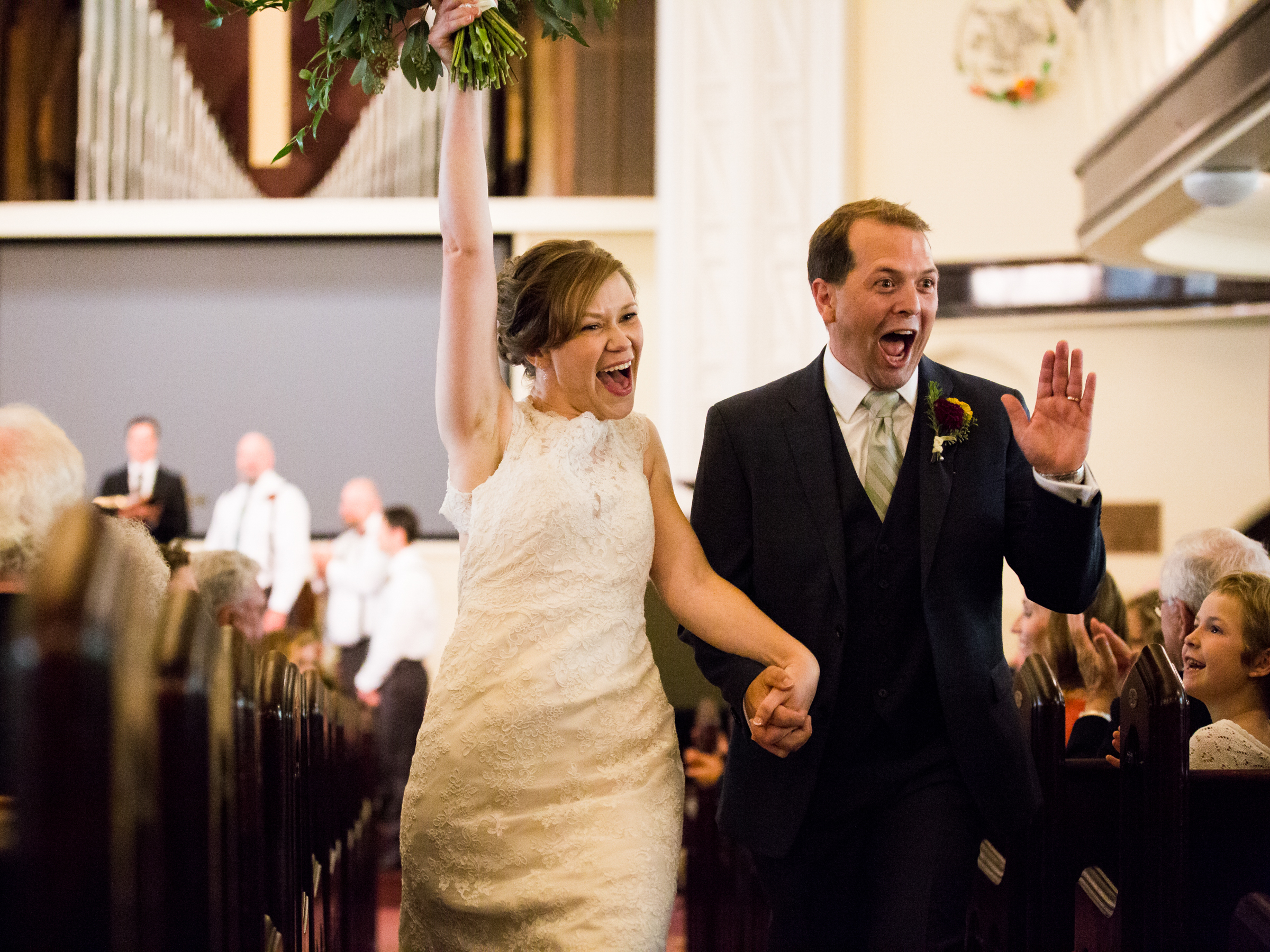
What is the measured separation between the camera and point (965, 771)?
2.29 metres

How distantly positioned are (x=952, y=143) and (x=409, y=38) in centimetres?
649

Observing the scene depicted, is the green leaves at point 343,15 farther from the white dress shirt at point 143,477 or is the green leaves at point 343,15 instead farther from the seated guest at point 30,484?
the white dress shirt at point 143,477

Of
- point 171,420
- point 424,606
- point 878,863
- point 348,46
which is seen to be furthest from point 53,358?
point 878,863

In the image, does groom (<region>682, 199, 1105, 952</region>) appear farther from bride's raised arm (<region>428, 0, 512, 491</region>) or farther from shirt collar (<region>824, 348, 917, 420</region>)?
bride's raised arm (<region>428, 0, 512, 491</region>)

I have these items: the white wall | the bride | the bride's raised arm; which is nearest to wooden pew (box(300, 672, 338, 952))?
the bride

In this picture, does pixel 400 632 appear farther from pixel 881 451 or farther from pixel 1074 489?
pixel 1074 489

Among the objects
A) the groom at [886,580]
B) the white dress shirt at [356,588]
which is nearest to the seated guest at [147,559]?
the groom at [886,580]

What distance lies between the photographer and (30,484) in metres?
2.35

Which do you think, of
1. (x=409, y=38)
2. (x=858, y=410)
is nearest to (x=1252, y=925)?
(x=858, y=410)

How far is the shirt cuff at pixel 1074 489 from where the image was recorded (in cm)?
223

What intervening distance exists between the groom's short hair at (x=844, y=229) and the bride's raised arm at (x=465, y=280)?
0.64 metres

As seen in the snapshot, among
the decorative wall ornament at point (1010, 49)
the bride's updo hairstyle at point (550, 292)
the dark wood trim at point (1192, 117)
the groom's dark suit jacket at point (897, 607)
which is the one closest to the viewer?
the groom's dark suit jacket at point (897, 607)

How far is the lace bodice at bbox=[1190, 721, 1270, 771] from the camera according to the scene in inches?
103

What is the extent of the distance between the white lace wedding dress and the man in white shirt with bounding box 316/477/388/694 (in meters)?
4.75
